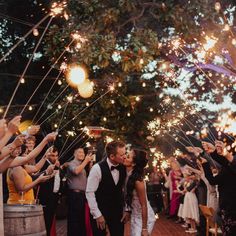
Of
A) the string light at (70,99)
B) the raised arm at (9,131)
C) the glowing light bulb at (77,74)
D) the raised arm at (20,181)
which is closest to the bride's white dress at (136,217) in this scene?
the raised arm at (20,181)

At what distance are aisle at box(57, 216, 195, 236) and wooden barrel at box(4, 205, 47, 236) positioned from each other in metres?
6.14

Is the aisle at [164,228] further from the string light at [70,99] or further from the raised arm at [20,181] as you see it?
the raised arm at [20,181]

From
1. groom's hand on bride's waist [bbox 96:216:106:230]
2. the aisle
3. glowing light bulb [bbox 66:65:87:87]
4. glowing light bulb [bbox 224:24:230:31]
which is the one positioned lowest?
the aisle

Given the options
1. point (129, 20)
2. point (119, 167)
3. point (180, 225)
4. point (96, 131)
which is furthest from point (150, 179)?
point (119, 167)

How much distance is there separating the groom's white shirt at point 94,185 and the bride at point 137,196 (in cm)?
22

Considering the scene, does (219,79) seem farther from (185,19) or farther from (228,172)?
(228,172)

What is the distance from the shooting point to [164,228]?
11.9 meters

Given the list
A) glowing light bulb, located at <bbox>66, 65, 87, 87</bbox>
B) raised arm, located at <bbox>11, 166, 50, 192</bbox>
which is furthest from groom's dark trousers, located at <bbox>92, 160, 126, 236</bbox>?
glowing light bulb, located at <bbox>66, 65, 87, 87</bbox>

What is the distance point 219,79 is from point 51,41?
5705 mm

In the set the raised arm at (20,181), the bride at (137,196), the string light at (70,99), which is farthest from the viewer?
the string light at (70,99)

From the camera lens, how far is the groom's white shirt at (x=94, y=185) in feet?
17.9

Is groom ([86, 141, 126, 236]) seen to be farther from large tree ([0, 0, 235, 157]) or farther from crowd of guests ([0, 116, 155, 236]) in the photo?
large tree ([0, 0, 235, 157])

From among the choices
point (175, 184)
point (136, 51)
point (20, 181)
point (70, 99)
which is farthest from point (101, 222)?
point (175, 184)

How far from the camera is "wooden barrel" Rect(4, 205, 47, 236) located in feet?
14.7
